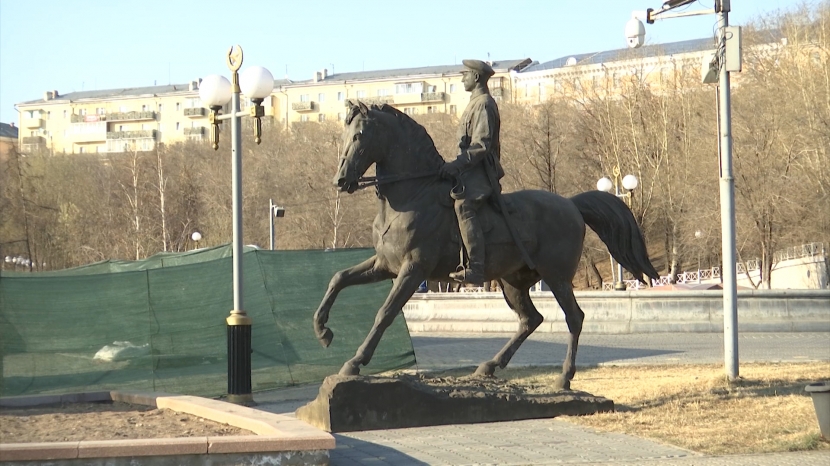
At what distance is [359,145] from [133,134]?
14589 cm

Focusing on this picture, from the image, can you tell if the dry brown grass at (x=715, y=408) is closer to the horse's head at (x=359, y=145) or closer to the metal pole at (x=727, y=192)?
the metal pole at (x=727, y=192)

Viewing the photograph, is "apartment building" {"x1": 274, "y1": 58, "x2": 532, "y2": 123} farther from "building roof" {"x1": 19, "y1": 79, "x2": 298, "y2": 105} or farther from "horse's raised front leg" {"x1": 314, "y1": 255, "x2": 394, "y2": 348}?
"horse's raised front leg" {"x1": 314, "y1": 255, "x2": 394, "y2": 348}

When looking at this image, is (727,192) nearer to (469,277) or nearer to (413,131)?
(469,277)

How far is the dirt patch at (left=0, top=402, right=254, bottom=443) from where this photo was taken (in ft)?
31.6

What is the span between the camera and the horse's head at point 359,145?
1273 centimetres

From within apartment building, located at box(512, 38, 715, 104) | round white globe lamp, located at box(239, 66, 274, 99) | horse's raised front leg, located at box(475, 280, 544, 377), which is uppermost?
apartment building, located at box(512, 38, 715, 104)

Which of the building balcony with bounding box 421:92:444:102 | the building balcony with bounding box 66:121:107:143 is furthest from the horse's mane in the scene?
the building balcony with bounding box 66:121:107:143

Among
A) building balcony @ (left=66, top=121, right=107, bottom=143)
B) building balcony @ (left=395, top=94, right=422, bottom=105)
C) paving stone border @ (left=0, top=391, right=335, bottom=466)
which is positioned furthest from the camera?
building balcony @ (left=66, top=121, right=107, bottom=143)

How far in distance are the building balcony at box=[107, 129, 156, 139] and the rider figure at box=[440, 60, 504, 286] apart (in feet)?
471

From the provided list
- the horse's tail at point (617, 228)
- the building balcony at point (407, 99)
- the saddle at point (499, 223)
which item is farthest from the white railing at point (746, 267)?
the building balcony at point (407, 99)

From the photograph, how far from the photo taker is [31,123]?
164m

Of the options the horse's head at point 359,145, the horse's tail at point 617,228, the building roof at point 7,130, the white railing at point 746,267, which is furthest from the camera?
the building roof at point 7,130

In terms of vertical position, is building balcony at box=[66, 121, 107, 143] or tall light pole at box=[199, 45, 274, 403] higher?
building balcony at box=[66, 121, 107, 143]

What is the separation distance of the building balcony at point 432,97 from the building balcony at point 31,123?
186 feet
